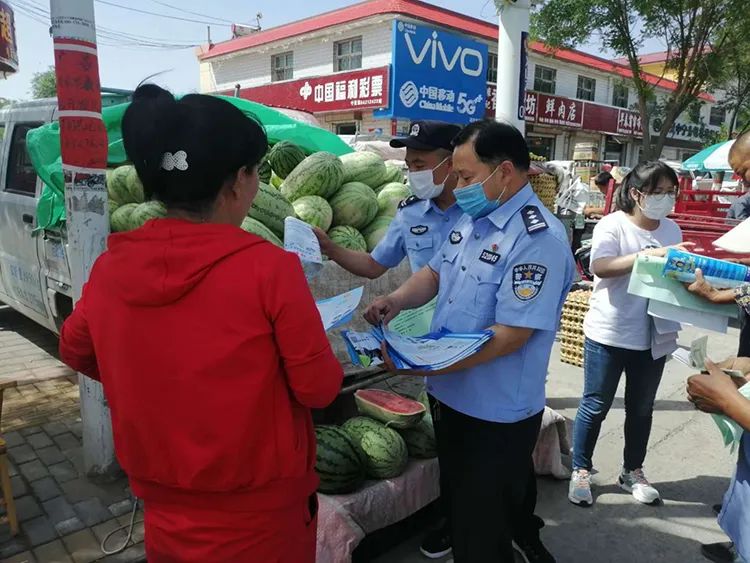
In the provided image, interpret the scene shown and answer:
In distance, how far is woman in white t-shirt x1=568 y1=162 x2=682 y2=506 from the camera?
3045mm

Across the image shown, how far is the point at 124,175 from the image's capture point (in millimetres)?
3736

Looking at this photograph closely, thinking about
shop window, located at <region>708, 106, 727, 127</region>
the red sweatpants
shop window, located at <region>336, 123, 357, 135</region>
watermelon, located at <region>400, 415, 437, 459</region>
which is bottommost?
watermelon, located at <region>400, 415, 437, 459</region>

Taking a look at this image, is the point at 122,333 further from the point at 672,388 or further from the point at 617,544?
the point at 672,388

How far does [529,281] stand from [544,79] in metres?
21.3

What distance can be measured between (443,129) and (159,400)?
82.5 inches

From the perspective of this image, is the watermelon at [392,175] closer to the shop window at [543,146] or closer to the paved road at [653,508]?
the paved road at [653,508]

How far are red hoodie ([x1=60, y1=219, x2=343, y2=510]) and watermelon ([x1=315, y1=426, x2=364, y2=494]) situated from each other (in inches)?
47.3

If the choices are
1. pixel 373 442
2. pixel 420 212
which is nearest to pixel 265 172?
pixel 420 212

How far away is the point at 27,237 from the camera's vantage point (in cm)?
482

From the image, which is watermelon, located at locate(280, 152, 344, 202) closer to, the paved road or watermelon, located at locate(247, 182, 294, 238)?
watermelon, located at locate(247, 182, 294, 238)

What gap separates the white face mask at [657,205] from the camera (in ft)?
9.88

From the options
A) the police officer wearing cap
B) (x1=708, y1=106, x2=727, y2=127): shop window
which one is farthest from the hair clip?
(x1=708, y1=106, x2=727, y2=127): shop window

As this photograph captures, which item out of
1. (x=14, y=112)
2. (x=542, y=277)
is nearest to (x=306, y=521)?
(x=542, y=277)

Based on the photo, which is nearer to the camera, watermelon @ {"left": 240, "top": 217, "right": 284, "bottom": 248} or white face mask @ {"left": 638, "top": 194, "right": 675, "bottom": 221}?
white face mask @ {"left": 638, "top": 194, "right": 675, "bottom": 221}
